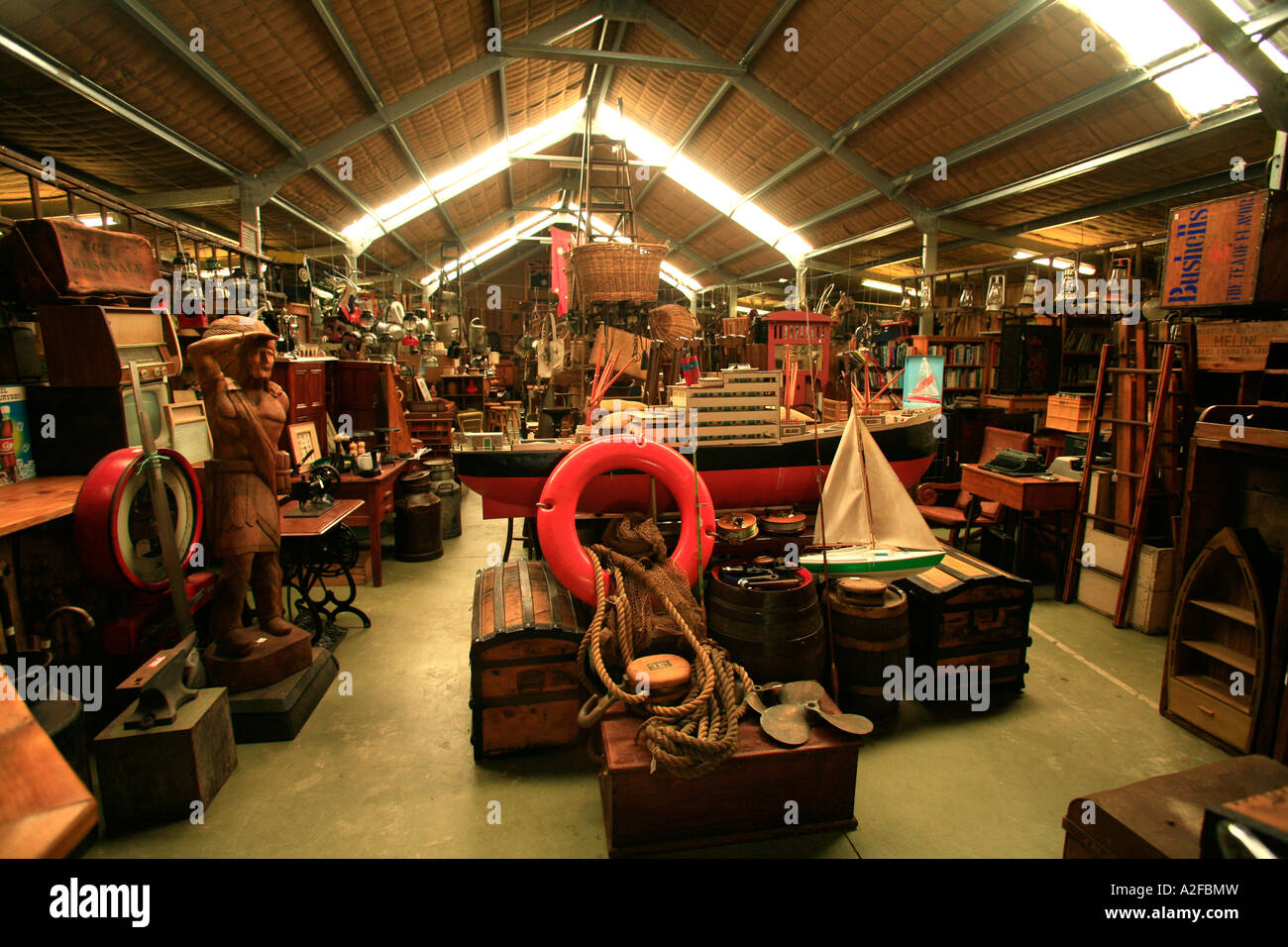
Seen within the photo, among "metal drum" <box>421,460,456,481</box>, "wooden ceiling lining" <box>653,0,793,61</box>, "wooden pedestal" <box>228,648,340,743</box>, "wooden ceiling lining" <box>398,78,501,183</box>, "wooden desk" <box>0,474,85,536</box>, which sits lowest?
"wooden pedestal" <box>228,648,340,743</box>

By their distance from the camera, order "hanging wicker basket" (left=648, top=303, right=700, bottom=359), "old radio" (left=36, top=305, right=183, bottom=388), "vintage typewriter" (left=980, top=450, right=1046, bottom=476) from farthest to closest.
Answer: "hanging wicker basket" (left=648, top=303, right=700, bottom=359) → "vintage typewriter" (left=980, top=450, right=1046, bottom=476) → "old radio" (left=36, top=305, right=183, bottom=388)

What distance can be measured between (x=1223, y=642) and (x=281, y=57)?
769 cm

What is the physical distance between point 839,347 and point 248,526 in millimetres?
6729

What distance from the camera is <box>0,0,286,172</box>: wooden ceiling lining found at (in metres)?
3.59

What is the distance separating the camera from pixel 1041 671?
3605mm

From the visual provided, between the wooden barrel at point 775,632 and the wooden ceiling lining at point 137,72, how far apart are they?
17.1 feet

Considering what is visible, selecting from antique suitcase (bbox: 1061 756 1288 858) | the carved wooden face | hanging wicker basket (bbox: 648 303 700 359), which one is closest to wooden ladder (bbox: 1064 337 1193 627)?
antique suitcase (bbox: 1061 756 1288 858)

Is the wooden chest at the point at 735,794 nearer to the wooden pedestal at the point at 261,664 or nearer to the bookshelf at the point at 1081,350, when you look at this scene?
the wooden pedestal at the point at 261,664

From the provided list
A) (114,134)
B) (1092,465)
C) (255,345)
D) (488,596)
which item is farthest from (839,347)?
(114,134)

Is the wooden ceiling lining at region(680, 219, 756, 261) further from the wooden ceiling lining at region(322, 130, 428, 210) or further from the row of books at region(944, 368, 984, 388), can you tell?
the wooden ceiling lining at region(322, 130, 428, 210)

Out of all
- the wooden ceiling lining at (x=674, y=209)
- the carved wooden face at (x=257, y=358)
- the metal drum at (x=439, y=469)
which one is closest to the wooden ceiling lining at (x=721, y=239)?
the wooden ceiling lining at (x=674, y=209)

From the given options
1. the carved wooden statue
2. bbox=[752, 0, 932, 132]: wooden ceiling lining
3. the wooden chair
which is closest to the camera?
the carved wooden statue

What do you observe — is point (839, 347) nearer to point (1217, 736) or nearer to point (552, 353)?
point (552, 353)

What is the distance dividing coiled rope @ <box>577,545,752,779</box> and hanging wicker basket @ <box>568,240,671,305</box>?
3109 millimetres
